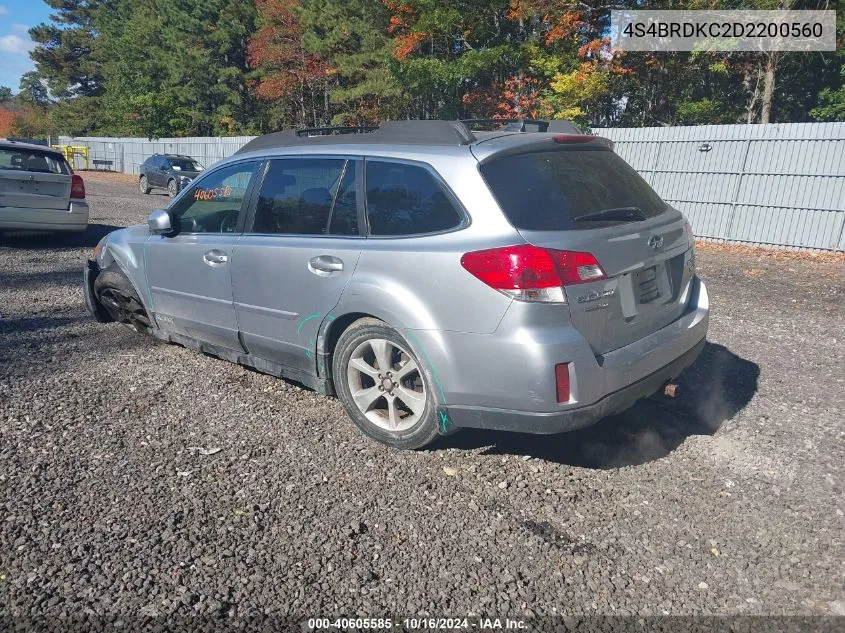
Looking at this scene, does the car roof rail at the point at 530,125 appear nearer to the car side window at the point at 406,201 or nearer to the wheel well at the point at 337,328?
the car side window at the point at 406,201

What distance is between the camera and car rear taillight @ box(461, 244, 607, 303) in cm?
290

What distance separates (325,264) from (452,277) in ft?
3.00

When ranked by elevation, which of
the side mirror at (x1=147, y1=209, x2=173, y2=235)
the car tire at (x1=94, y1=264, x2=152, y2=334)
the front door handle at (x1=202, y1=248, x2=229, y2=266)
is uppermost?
the side mirror at (x1=147, y1=209, x2=173, y2=235)

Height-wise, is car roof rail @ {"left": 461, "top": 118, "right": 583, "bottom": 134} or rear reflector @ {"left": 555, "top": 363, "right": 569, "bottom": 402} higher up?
car roof rail @ {"left": 461, "top": 118, "right": 583, "bottom": 134}

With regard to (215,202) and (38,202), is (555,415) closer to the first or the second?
(215,202)

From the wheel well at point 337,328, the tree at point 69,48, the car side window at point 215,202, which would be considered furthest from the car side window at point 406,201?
the tree at point 69,48

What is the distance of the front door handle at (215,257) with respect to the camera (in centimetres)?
430

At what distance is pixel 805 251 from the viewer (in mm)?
11422

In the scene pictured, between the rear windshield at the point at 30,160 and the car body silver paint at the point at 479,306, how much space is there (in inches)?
299

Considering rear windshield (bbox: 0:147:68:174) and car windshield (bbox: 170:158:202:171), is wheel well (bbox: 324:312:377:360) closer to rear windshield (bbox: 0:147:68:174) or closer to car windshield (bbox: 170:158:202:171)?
rear windshield (bbox: 0:147:68:174)

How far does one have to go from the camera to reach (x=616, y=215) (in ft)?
10.8

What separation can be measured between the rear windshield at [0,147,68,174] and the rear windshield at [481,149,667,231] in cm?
913

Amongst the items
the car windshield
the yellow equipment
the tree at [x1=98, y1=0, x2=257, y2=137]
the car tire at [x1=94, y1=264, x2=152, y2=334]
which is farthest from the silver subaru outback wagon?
the tree at [x1=98, y1=0, x2=257, y2=137]

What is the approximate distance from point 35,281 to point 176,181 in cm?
1486
